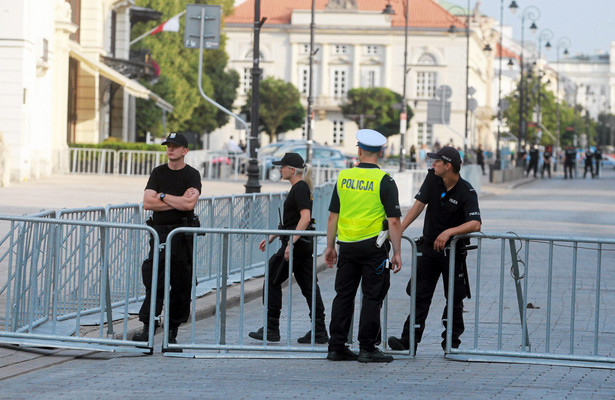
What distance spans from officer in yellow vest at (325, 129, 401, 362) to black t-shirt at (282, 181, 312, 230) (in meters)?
1.27

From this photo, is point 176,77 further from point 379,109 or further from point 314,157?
point 379,109

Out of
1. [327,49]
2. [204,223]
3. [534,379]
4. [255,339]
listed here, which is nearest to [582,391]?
[534,379]

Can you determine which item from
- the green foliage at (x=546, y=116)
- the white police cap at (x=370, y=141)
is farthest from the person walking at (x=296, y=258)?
the green foliage at (x=546, y=116)

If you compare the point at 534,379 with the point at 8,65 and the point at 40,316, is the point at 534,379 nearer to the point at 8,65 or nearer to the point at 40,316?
the point at 40,316

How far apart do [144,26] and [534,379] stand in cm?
5675

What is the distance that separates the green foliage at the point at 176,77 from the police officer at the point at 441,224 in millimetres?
51154

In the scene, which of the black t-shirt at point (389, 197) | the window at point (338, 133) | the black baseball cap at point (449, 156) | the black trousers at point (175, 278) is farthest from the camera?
the window at point (338, 133)

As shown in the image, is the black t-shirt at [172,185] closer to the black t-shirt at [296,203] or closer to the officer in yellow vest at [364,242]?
the black t-shirt at [296,203]

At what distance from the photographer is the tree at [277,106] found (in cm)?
8694

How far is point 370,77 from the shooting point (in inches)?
4151

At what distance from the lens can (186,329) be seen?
414 inches

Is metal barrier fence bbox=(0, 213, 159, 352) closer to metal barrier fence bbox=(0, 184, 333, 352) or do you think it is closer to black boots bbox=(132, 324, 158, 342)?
metal barrier fence bbox=(0, 184, 333, 352)

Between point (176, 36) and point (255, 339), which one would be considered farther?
point (176, 36)

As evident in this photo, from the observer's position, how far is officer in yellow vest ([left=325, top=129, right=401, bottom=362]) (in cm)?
854
